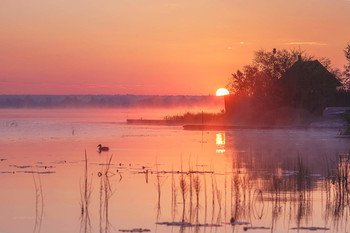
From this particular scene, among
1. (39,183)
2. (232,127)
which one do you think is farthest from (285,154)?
(232,127)

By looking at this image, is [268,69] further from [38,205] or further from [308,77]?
[38,205]

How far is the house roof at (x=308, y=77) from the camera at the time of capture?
58.4m

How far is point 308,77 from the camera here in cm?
5850

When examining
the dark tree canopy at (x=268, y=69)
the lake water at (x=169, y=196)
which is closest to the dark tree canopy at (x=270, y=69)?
the dark tree canopy at (x=268, y=69)

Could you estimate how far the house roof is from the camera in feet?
192

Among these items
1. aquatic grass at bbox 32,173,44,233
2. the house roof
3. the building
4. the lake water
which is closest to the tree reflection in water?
the lake water

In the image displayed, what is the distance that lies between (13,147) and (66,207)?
18.7m

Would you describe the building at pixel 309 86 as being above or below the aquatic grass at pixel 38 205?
above

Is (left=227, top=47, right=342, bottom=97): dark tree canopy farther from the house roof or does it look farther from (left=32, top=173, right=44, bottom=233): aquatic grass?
(left=32, top=173, right=44, bottom=233): aquatic grass

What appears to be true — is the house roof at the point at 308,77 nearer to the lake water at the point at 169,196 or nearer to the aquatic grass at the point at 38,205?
the lake water at the point at 169,196

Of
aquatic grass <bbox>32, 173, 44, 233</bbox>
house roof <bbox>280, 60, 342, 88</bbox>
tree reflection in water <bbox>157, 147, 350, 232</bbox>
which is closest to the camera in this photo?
aquatic grass <bbox>32, 173, 44, 233</bbox>

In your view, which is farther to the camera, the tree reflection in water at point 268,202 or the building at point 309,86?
the building at point 309,86

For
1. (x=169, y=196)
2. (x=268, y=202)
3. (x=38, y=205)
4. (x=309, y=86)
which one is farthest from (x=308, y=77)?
(x=38, y=205)

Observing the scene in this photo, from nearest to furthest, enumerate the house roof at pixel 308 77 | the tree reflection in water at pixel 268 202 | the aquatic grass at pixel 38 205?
the aquatic grass at pixel 38 205
the tree reflection in water at pixel 268 202
the house roof at pixel 308 77
